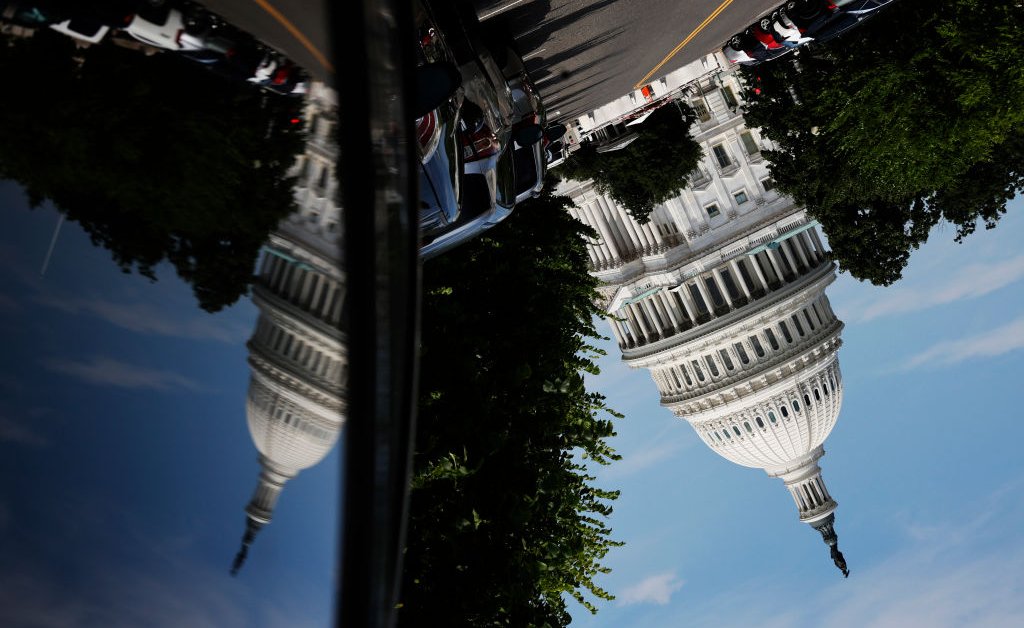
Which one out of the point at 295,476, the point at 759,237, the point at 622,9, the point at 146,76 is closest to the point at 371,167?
the point at 146,76

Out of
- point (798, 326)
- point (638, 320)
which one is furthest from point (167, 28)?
point (798, 326)

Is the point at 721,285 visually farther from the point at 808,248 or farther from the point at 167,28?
the point at 167,28

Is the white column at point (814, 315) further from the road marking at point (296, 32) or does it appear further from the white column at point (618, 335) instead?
the road marking at point (296, 32)

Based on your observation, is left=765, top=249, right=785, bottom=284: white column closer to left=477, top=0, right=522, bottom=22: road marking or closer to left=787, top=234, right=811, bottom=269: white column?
left=787, top=234, right=811, bottom=269: white column

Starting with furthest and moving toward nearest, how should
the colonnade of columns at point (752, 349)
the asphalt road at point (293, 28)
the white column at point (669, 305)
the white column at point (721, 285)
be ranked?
the colonnade of columns at point (752, 349)
the white column at point (669, 305)
the white column at point (721, 285)
the asphalt road at point (293, 28)

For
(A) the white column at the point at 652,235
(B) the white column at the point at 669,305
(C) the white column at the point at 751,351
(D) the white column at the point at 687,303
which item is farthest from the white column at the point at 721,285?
(A) the white column at the point at 652,235

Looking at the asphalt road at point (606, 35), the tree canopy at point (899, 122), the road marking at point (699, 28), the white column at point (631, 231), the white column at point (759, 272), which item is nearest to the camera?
the asphalt road at point (606, 35)
